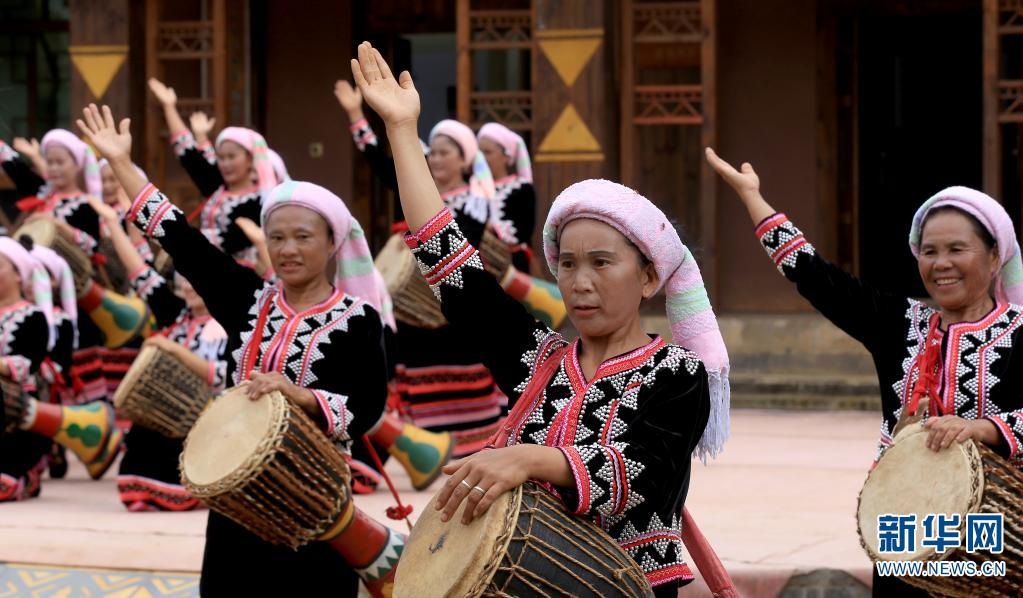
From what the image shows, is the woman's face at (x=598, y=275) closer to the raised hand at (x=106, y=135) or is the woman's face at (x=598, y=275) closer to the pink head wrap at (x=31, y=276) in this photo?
the raised hand at (x=106, y=135)

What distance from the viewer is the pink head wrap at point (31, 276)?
283 inches

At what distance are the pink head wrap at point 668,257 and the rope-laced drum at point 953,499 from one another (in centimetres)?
71

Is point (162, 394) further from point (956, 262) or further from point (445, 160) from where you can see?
point (956, 262)

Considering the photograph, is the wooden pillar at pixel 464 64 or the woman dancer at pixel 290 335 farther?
the wooden pillar at pixel 464 64

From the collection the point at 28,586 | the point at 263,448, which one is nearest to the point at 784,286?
the point at 28,586

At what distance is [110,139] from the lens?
4836mm

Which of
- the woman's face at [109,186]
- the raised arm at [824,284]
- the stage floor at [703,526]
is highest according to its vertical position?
the woman's face at [109,186]

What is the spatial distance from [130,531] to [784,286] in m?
6.42

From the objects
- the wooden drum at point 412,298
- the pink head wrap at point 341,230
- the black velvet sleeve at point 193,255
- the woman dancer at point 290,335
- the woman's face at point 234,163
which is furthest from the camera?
the wooden drum at point 412,298

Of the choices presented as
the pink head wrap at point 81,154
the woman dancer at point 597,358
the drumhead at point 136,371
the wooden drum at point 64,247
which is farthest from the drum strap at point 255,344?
A: the pink head wrap at point 81,154

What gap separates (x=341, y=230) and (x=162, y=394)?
238 centimetres

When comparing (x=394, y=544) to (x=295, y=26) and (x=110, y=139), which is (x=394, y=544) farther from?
(x=295, y=26)

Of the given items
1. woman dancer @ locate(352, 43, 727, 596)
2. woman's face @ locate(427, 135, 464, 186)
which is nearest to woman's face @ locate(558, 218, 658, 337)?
woman dancer @ locate(352, 43, 727, 596)

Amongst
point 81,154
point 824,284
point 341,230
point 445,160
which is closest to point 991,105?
point 445,160
